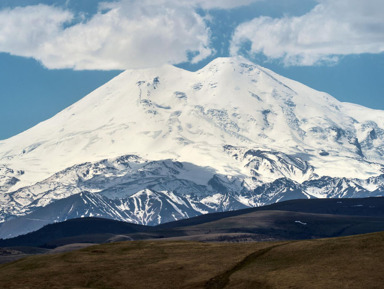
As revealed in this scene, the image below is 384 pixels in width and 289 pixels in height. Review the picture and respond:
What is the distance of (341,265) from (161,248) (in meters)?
51.1

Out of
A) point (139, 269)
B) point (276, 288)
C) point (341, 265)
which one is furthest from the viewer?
point (139, 269)

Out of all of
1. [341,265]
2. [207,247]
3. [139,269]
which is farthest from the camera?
[207,247]

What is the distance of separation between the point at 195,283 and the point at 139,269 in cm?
1579

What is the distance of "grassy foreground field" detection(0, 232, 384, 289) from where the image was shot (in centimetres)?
12000

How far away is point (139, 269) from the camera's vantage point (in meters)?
142

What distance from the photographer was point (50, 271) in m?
143

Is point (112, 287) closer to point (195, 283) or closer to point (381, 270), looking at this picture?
point (195, 283)

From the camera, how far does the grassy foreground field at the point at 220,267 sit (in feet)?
→ 394

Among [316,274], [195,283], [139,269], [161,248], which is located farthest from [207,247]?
[316,274]

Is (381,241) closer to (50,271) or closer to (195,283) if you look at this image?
(195,283)

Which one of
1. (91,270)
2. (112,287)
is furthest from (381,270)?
(91,270)

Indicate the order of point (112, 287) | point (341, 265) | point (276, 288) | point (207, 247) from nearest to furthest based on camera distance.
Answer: point (276, 288) → point (341, 265) → point (112, 287) → point (207, 247)

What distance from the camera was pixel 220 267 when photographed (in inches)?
5413

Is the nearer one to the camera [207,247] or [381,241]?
[381,241]
